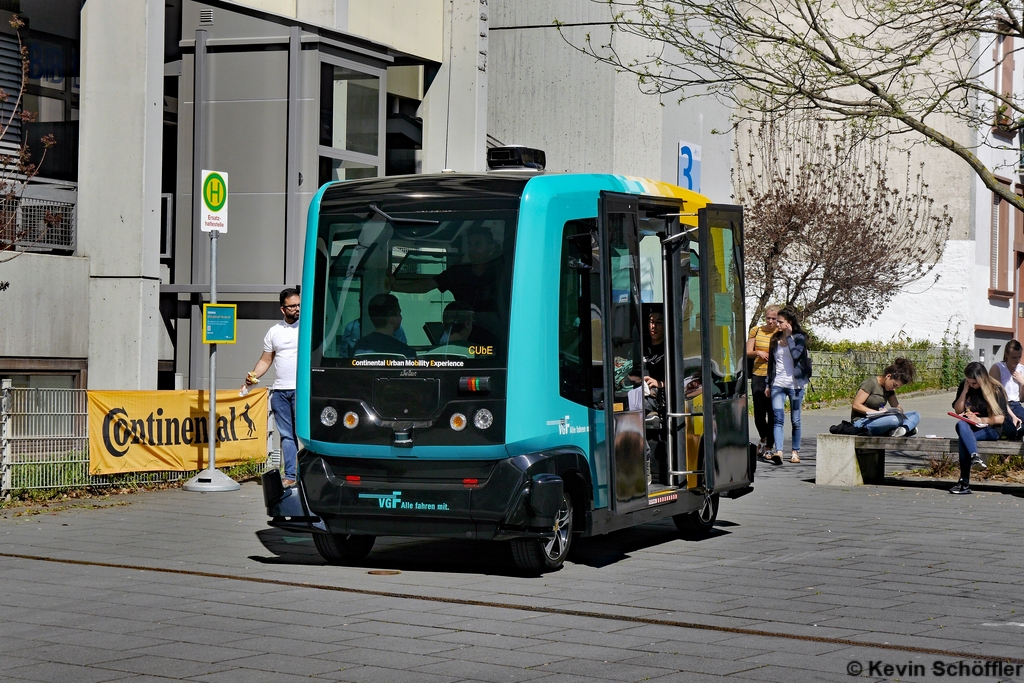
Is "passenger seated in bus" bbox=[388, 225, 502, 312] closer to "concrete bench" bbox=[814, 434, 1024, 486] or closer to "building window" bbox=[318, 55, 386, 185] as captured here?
"concrete bench" bbox=[814, 434, 1024, 486]

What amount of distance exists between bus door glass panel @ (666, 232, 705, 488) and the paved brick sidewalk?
2.42 ft

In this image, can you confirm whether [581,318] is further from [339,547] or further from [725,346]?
[339,547]

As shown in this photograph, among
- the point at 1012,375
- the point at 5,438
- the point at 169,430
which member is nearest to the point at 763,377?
the point at 1012,375

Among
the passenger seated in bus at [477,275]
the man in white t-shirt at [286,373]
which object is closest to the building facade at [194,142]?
the man in white t-shirt at [286,373]

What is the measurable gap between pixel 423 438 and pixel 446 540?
203cm

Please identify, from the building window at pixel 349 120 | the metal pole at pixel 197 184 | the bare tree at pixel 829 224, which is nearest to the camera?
the metal pole at pixel 197 184

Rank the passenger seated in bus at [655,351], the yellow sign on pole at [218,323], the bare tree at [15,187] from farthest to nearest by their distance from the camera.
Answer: the bare tree at [15,187]
the yellow sign on pole at [218,323]
the passenger seated in bus at [655,351]

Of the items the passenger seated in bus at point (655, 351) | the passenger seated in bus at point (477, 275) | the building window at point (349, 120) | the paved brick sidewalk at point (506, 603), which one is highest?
the building window at point (349, 120)

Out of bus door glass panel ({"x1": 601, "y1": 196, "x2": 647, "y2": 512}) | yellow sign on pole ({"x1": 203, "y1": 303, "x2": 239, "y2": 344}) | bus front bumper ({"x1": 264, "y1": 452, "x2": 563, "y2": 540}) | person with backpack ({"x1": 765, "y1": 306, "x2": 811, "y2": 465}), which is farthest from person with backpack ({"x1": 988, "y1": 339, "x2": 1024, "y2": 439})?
yellow sign on pole ({"x1": 203, "y1": 303, "x2": 239, "y2": 344})

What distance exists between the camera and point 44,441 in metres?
13.3

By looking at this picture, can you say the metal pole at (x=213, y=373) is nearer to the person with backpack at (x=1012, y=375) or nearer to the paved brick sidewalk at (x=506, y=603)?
the paved brick sidewalk at (x=506, y=603)

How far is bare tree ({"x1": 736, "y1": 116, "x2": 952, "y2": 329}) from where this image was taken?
1273 inches

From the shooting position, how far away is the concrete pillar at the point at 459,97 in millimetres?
20828

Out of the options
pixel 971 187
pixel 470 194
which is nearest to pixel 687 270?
pixel 470 194
